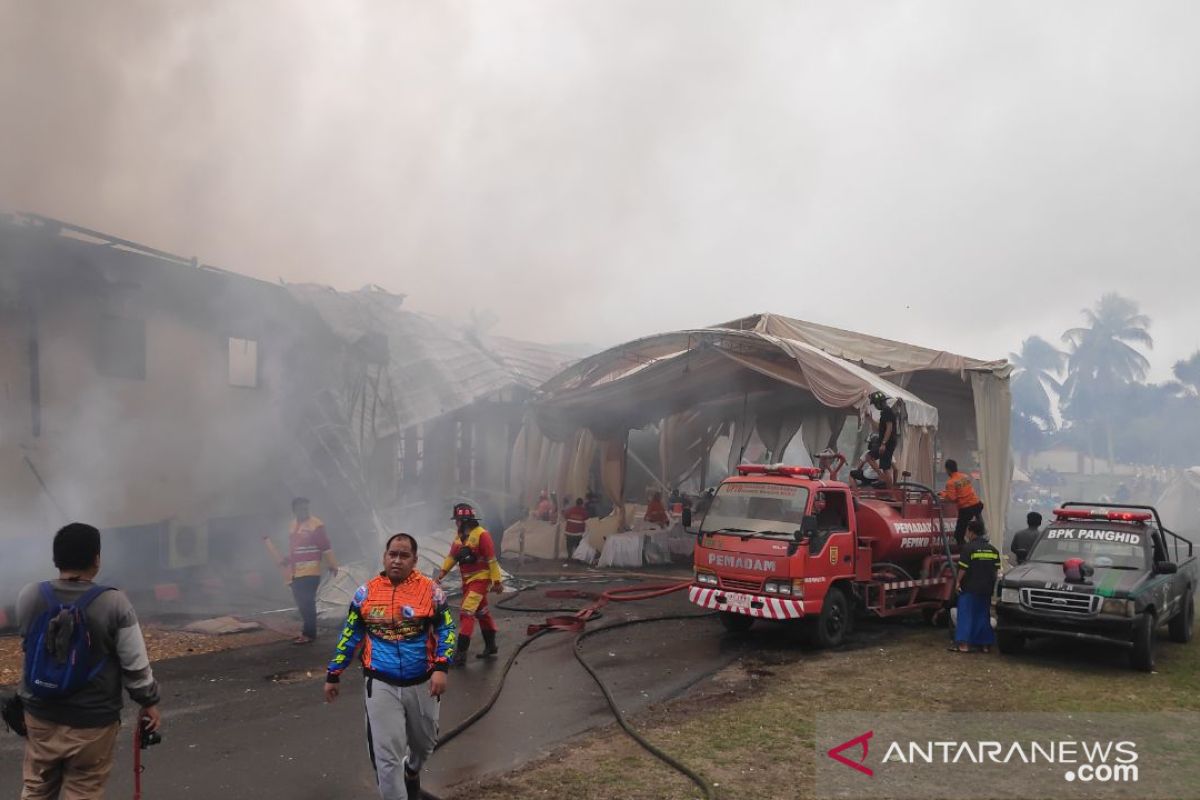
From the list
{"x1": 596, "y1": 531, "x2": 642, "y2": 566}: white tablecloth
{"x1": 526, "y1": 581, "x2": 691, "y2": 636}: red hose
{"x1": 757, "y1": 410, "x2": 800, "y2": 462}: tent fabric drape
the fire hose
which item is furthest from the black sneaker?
{"x1": 757, "y1": 410, "x2": 800, "y2": 462}: tent fabric drape

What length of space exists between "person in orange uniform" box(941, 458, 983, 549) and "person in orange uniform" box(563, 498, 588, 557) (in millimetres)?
8267

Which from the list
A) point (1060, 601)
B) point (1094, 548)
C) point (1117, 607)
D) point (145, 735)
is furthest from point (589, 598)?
point (145, 735)

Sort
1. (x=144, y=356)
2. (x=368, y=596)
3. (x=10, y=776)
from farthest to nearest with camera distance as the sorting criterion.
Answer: (x=144, y=356) → (x=10, y=776) → (x=368, y=596)

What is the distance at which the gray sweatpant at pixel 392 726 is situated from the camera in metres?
4.24

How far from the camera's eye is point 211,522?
13688 mm

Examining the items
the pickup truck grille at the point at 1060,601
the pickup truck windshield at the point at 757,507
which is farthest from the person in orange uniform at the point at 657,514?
the pickup truck grille at the point at 1060,601

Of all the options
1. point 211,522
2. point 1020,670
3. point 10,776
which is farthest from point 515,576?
point 10,776

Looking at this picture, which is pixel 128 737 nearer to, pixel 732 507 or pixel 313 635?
pixel 313 635

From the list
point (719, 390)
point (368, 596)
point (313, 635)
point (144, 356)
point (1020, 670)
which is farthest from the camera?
point (719, 390)

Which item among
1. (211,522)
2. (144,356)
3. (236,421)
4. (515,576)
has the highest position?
(144,356)

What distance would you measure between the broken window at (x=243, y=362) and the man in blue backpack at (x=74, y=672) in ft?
36.9

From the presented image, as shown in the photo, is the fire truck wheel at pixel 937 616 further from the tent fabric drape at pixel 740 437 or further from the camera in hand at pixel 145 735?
the camera in hand at pixel 145 735

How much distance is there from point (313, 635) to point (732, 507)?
5.26 m

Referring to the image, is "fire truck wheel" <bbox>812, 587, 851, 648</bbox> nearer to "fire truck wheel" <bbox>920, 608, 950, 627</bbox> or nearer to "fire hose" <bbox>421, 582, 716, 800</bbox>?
"fire truck wheel" <bbox>920, 608, 950, 627</bbox>
